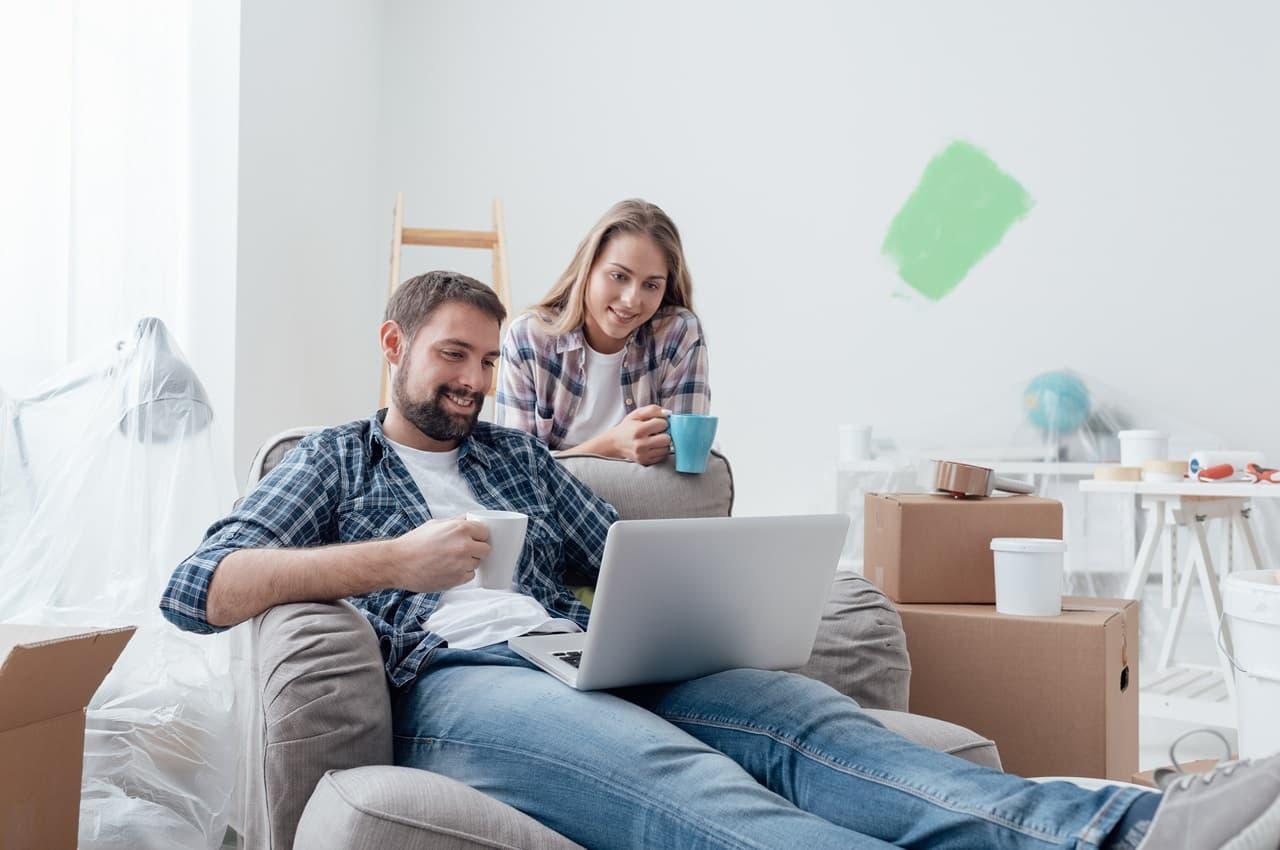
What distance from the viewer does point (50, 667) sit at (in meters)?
1.26

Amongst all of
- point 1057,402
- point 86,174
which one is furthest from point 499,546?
point 1057,402

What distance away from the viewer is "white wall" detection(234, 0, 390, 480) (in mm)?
2980

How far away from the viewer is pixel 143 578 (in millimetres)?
1843

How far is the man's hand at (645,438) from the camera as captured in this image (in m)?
1.95

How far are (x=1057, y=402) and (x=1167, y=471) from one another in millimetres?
823

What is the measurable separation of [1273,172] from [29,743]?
12.6ft

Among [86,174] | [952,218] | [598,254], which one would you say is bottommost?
[598,254]

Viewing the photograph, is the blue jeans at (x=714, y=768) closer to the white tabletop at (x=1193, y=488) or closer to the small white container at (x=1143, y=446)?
the white tabletop at (x=1193, y=488)

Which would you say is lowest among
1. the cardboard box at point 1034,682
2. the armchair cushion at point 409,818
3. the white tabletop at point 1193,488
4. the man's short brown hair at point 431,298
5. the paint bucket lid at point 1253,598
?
the cardboard box at point 1034,682

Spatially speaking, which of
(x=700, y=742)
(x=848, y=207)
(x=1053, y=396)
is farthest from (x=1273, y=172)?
(x=700, y=742)

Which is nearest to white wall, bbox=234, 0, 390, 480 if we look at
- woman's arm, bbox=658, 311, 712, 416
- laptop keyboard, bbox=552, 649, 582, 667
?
woman's arm, bbox=658, 311, 712, 416

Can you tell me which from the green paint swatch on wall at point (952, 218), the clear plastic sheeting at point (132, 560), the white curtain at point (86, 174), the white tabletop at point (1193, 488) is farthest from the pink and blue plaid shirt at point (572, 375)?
the green paint swatch on wall at point (952, 218)

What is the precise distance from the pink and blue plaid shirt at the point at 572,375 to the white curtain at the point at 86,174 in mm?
772

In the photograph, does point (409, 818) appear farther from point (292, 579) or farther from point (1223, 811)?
point (1223, 811)
